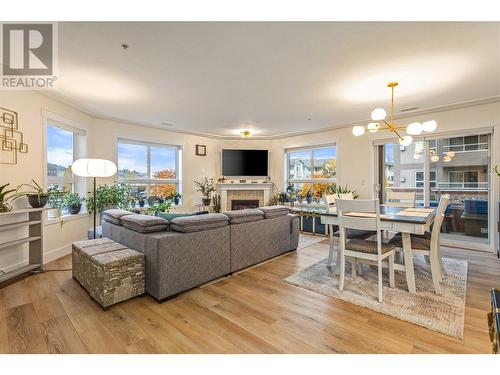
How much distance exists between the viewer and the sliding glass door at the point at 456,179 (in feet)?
13.3

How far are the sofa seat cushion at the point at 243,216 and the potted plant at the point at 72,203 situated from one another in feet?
9.64

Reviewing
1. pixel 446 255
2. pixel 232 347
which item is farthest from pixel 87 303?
pixel 446 255

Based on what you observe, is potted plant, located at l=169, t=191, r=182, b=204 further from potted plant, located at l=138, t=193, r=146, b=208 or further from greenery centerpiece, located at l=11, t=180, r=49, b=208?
greenery centerpiece, located at l=11, t=180, r=49, b=208

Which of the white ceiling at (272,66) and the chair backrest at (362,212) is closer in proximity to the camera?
the white ceiling at (272,66)

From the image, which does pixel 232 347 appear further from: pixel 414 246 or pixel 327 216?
pixel 414 246

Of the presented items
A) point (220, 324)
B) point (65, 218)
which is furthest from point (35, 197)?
point (220, 324)

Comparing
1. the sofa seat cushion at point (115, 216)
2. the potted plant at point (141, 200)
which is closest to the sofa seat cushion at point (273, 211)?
the sofa seat cushion at point (115, 216)

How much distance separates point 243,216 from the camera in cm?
301

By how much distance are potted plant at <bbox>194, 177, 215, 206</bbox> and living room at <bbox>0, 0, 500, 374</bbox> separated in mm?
1237

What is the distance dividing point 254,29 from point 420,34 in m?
1.43

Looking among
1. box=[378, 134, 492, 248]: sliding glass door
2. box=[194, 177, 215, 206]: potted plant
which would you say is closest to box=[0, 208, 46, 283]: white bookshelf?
box=[194, 177, 215, 206]: potted plant

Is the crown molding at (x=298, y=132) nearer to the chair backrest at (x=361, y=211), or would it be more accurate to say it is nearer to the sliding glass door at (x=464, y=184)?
the sliding glass door at (x=464, y=184)
